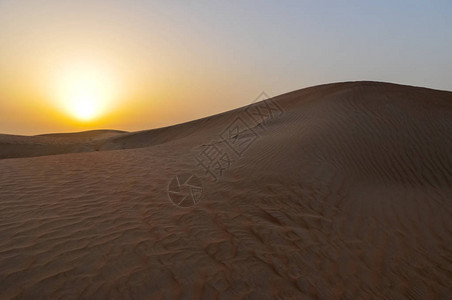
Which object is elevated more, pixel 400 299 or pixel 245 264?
pixel 245 264

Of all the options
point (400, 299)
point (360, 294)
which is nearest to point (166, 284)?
point (360, 294)

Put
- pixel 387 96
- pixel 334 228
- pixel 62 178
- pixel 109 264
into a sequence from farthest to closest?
pixel 387 96 → pixel 62 178 → pixel 334 228 → pixel 109 264

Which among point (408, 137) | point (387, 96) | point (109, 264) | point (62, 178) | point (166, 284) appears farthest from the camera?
point (387, 96)

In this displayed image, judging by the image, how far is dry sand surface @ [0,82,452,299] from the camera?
2.32 metres

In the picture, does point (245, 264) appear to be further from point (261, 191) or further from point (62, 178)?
point (62, 178)

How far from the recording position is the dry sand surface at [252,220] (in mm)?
2322

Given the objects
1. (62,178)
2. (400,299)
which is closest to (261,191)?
(400,299)

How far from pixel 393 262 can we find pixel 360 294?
2.65ft

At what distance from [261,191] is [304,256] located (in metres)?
1.63

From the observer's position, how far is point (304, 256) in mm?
2820

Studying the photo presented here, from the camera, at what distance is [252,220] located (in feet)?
11.4

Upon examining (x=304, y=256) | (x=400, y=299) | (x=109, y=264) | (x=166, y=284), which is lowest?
(x=400, y=299)

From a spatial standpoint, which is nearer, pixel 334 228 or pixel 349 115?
pixel 334 228

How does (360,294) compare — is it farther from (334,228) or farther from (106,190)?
(106,190)
